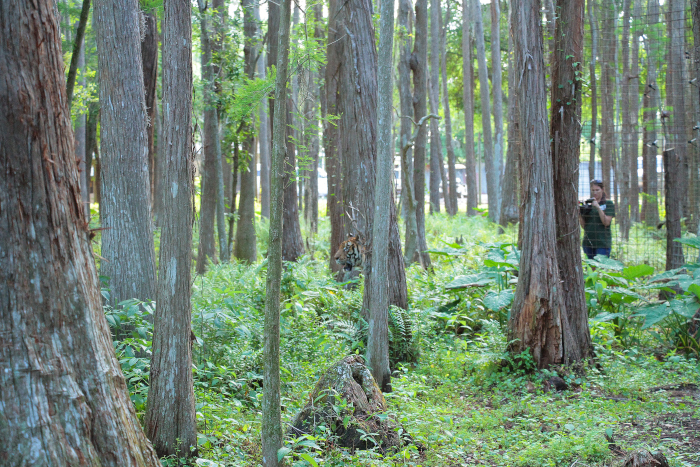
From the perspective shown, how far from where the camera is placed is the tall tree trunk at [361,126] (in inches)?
274

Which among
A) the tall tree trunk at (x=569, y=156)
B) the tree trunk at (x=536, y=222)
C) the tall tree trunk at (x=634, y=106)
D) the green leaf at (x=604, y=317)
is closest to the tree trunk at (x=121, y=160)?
the tree trunk at (x=536, y=222)

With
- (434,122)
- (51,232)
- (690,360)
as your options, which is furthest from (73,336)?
(434,122)

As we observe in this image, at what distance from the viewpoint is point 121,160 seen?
18.6 feet

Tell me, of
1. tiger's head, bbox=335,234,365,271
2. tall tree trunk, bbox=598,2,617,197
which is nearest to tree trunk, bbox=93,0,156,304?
tiger's head, bbox=335,234,365,271

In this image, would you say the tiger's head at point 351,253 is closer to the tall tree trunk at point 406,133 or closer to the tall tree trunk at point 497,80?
the tall tree trunk at point 406,133

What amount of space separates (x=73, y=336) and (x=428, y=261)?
9199mm

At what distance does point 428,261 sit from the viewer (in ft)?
36.5

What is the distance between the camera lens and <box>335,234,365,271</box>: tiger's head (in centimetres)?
709

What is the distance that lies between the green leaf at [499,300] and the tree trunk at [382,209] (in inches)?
80.4

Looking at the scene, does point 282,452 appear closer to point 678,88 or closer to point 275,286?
point 275,286

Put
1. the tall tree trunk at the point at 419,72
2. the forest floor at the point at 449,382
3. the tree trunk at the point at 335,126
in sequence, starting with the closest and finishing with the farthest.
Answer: the forest floor at the point at 449,382 < the tree trunk at the point at 335,126 < the tall tree trunk at the point at 419,72

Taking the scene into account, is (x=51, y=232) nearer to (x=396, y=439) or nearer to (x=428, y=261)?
(x=396, y=439)

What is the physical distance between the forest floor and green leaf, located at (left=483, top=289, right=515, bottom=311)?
0.02m

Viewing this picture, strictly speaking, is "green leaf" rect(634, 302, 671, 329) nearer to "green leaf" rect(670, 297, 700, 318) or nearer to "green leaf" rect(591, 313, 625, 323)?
"green leaf" rect(670, 297, 700, 318)
